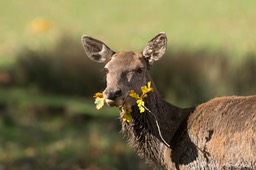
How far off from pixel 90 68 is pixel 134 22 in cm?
1151

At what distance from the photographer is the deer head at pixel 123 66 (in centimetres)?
1089

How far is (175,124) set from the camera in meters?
11.9

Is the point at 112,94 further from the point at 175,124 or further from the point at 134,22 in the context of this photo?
the point at 134,22

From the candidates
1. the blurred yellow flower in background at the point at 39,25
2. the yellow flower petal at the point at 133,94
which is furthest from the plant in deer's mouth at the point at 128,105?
the blurred yellow flower in background at the point at 39,25

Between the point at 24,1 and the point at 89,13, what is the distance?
3894mm

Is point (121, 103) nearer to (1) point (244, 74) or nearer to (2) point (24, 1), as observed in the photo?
(1) point (244, 74)

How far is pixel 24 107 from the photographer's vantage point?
22.8 meters

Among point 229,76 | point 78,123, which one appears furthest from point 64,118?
point 229,76

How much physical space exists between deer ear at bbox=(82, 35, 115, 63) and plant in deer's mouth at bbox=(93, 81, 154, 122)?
2.57ft

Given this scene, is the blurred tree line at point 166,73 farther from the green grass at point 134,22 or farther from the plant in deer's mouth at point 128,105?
the plant in deer's mouth at point 128,105

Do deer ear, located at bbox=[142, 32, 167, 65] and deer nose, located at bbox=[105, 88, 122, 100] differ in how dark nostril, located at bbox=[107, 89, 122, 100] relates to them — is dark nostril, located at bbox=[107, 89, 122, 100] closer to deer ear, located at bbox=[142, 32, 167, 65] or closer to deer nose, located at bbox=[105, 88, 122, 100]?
deer nose, located at bbox=[105, 88, 122, 100]

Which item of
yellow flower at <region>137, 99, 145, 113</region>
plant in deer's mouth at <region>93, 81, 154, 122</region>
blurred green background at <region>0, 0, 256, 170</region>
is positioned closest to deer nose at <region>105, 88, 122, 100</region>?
plant in deer's mouth at <region>93, 81, 154, 122</region>

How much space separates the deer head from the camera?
10891mm

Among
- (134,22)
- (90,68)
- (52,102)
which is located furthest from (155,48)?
(134,22)
